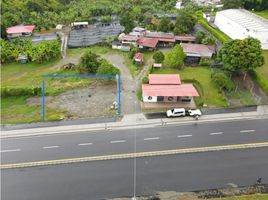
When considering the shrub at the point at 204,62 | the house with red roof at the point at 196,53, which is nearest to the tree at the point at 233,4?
the house with red roof at the point at 196,53

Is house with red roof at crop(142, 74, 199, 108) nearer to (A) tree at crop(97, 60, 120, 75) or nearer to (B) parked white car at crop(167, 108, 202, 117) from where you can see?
(B) parked white car at crop(167, 108, 202, 117)

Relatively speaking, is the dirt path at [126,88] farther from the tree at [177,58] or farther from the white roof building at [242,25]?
the white roof building at [242,25]

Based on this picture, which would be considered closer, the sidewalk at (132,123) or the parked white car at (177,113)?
the sidewalk at (132,123)

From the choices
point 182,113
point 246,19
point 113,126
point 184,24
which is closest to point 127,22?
point 184,24

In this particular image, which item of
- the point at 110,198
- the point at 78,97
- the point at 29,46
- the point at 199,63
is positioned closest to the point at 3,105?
the point at 78,97

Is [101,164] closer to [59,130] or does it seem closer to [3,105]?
[59,130]

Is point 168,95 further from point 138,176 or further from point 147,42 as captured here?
point 147,42
